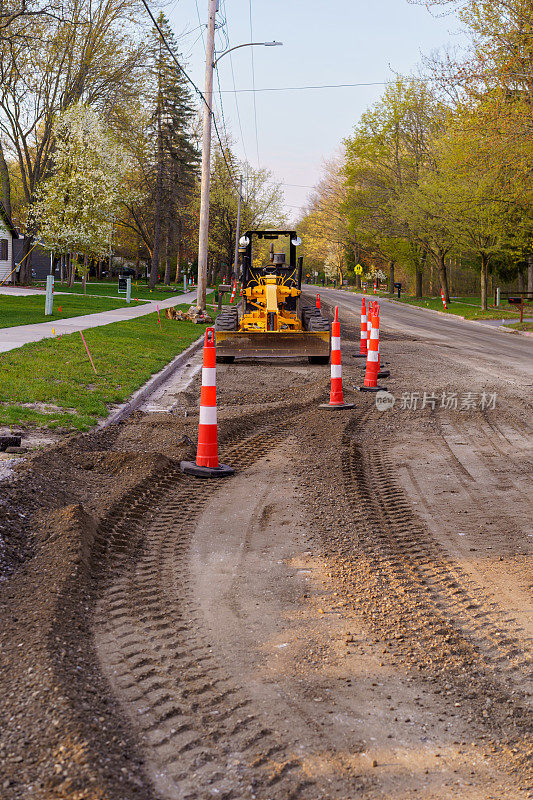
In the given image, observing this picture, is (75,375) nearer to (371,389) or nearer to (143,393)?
(143,393)

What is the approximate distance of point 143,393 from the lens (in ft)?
37.8

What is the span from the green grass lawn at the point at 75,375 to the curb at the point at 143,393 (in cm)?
11

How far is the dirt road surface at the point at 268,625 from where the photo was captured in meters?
2.80

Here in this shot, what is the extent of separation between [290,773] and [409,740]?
50cm

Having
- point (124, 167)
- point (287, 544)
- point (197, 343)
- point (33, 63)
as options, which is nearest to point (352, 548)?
point (287, 544)

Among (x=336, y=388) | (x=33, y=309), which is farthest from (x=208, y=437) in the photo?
(x=33, y=309)

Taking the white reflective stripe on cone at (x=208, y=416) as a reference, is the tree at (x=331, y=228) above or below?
above

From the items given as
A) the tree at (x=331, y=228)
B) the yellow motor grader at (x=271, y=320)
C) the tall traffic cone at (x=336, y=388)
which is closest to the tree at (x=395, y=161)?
the tree at (x=331, y=228)

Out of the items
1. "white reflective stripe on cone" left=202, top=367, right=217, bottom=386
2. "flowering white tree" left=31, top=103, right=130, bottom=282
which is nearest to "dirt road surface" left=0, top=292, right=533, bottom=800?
"white reflective stripe on cone" left=202, top=367, right=217, bottom=386

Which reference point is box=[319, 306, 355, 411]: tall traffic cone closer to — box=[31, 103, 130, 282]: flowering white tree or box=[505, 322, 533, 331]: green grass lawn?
box=[505, 322, 533, 331]: green grass lawn

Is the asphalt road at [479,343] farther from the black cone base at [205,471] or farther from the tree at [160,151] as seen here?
the tree at [160,151]

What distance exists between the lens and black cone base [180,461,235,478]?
23.3 feet

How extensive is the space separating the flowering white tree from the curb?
25.7 metres

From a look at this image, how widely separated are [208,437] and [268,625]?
3.53 metres
